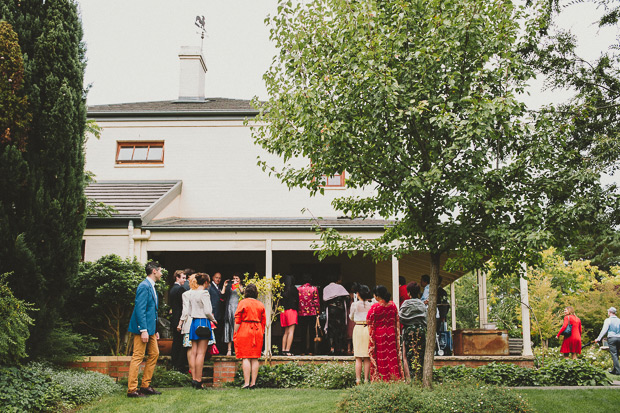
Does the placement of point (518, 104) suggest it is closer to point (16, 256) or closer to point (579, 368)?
point (579, 368)

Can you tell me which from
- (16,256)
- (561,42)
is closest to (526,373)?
(561,42)

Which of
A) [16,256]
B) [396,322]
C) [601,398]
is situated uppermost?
[16,256]

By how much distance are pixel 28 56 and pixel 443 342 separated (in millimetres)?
9184

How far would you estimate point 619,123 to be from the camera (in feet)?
27.7

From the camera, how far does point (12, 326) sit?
7387 millimetres

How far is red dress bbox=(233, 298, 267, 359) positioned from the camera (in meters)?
9.15

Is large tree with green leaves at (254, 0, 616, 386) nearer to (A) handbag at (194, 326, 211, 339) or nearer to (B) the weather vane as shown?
(A) handbag at (194, 326, 211, 339)

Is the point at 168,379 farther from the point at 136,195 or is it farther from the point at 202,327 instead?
the point at 136,195

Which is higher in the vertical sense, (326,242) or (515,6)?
(515,6)

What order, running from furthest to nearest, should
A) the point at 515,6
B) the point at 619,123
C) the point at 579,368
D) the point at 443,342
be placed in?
the point at 443,342
the point at 579,368
the point at 619,123
the point at 515,6

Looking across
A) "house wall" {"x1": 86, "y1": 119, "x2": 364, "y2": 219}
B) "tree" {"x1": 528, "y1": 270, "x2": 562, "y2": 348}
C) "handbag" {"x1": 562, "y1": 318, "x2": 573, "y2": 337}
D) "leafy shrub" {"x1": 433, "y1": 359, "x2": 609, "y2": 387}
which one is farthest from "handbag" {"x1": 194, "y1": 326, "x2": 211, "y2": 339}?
"tree" {"x1": 528, "y1": 270, "x2": 562, "y2": 348}

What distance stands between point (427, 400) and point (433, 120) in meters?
3.30

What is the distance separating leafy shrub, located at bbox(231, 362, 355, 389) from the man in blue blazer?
7.25 ft

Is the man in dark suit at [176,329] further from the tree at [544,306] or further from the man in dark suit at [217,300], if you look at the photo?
the tree at [544,306]
